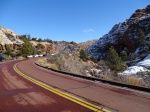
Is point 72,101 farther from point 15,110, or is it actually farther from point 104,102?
point 15,110

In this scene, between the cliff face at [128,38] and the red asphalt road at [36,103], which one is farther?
the cliff face at [128,38]

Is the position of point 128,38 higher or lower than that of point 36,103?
higher

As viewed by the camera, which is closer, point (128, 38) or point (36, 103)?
point (36, 103)

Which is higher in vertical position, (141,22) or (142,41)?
(141,22)

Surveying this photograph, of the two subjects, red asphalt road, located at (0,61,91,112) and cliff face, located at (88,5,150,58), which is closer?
red asphalt road, located at (0,61,91,112)

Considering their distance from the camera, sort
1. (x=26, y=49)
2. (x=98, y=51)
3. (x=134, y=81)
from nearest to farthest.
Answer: (x=134, y=81), (x=26, y=49), (x=98, y=51)

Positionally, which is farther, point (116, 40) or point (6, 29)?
point (116, 40)

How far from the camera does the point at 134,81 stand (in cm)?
1211

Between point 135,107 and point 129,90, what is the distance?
2614mm

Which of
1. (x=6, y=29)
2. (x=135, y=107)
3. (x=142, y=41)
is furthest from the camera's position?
(x=6, y=29)

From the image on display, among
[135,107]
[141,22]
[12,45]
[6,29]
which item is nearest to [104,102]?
[135,107]

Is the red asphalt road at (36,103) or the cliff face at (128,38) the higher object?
the cliff face at (128,38)

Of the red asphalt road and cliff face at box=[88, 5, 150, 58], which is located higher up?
cliff face at box=[88, 5, 150, 58]

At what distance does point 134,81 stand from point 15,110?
7431 millimetres
